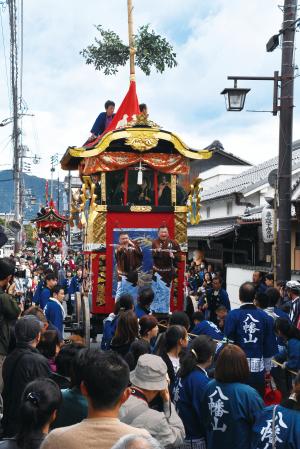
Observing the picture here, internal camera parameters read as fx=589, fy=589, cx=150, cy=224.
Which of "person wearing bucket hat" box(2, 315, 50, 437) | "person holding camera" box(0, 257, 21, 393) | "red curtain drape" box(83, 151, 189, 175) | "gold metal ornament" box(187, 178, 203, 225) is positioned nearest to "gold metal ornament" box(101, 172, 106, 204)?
"red curtain drape" box(83, 151, 189, 175)

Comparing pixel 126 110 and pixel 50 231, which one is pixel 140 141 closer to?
pixel 126 110

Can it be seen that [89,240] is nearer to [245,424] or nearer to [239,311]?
[239,311]

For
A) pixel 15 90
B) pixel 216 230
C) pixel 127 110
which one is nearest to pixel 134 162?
pixel 127 110

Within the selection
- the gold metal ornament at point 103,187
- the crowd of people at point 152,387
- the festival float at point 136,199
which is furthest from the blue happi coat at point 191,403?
the gold metal ornament at point 103,187

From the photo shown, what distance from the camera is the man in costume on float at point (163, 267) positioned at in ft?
34.2

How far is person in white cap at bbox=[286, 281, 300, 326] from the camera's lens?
790 cm

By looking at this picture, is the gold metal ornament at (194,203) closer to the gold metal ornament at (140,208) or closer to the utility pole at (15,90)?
the gold metal ornament at (140,208)

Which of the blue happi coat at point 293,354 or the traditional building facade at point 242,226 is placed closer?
the blue happi coat at point 293,354

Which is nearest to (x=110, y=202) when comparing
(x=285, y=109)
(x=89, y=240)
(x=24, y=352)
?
(x=89, y=240)

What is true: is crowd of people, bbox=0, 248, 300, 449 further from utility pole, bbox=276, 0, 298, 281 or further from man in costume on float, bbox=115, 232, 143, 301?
man in costume on float, bbox=115, 232, 143, 301

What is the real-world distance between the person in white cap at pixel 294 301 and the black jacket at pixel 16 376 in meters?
4.37

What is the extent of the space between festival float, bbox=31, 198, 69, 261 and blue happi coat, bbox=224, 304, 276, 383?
2048cm

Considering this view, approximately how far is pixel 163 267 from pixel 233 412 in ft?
21.8

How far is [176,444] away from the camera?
3.50 m
